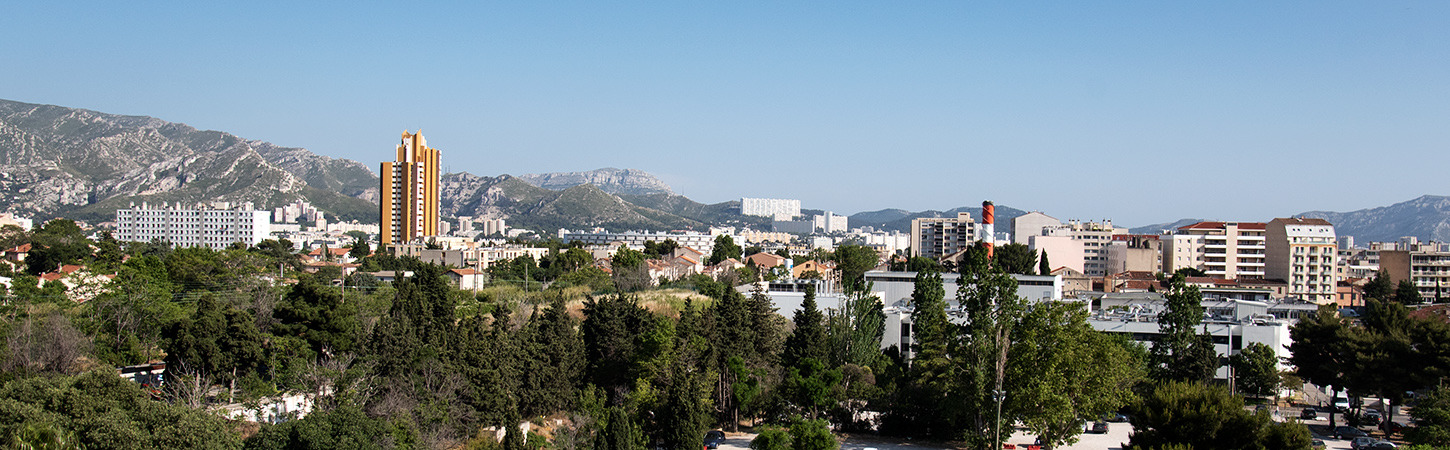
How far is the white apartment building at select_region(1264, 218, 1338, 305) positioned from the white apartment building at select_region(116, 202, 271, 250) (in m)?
76.3

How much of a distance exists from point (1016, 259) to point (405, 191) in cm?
4863

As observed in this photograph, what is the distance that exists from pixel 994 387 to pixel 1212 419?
4382 millimetres

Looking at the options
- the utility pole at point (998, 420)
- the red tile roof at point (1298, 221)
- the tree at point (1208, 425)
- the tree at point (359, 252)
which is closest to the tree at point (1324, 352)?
the tree at point (1208, 425)

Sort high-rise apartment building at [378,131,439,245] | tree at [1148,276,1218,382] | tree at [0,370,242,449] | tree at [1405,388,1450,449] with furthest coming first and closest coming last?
high-rise apartment building at [378,131,439,245] < tree at [1148,276,1218,382] < tree at [1405,388,1450,449] < tree at [0,370,242,449]

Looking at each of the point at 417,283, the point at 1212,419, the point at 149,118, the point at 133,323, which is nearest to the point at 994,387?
the point at 1212,419

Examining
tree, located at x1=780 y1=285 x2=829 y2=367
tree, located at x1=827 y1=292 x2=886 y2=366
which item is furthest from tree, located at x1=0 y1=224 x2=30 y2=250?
tree, located at x1=827 y1=292 x2=886 y2=366

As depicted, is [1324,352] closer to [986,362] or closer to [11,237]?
[986,362]

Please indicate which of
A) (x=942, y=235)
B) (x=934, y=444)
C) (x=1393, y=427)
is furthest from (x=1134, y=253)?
(x=934, y=444)

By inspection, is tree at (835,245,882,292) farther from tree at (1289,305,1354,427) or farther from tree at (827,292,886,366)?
tree at (1289,305,1354,427)

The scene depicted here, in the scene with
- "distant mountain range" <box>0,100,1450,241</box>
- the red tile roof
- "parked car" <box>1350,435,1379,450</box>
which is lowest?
"parked car" <box>1350,435,1379,450</box>

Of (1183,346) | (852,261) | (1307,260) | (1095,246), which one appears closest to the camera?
(1183,346)

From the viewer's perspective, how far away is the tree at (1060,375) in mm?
19656

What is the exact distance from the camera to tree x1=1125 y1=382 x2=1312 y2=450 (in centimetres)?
1633

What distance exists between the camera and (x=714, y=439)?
827 inches
